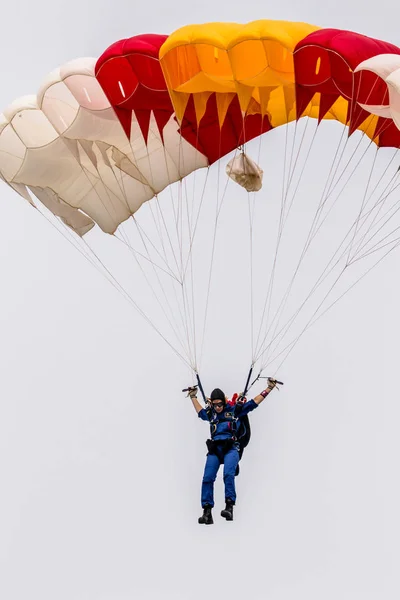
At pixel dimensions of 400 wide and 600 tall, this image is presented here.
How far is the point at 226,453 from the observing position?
14820 mm

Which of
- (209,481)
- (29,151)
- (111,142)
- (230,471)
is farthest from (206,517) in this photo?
(29,151)

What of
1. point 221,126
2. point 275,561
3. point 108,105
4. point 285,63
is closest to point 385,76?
point 285,63

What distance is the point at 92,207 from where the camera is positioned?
16594mm

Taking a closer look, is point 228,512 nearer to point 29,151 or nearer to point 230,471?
point 230,471

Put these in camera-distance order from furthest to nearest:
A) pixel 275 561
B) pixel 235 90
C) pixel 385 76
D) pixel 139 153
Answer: pixel 275 561 → pixel 139 153 → pixel 235 90 → pixel 385 76

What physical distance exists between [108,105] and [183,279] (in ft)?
8.81

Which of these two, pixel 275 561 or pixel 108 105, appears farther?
pixel 275 561

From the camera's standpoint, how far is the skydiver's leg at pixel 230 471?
47.7 ft

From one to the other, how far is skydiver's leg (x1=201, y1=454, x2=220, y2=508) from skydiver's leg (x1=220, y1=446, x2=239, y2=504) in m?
0.12

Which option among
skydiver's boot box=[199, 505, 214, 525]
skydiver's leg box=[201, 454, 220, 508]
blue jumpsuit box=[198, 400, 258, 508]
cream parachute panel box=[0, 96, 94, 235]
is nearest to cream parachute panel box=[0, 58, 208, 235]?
cream parachute panel box=[0, 96, 94, 235]

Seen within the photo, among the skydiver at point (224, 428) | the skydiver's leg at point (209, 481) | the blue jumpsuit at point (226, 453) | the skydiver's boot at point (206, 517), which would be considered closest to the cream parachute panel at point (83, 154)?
the skydiver at point (224, 428)

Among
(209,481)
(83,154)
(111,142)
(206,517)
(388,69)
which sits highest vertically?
(83,154)

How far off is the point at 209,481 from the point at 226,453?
39 centimetres

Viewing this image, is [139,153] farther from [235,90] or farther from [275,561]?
[275,561]
